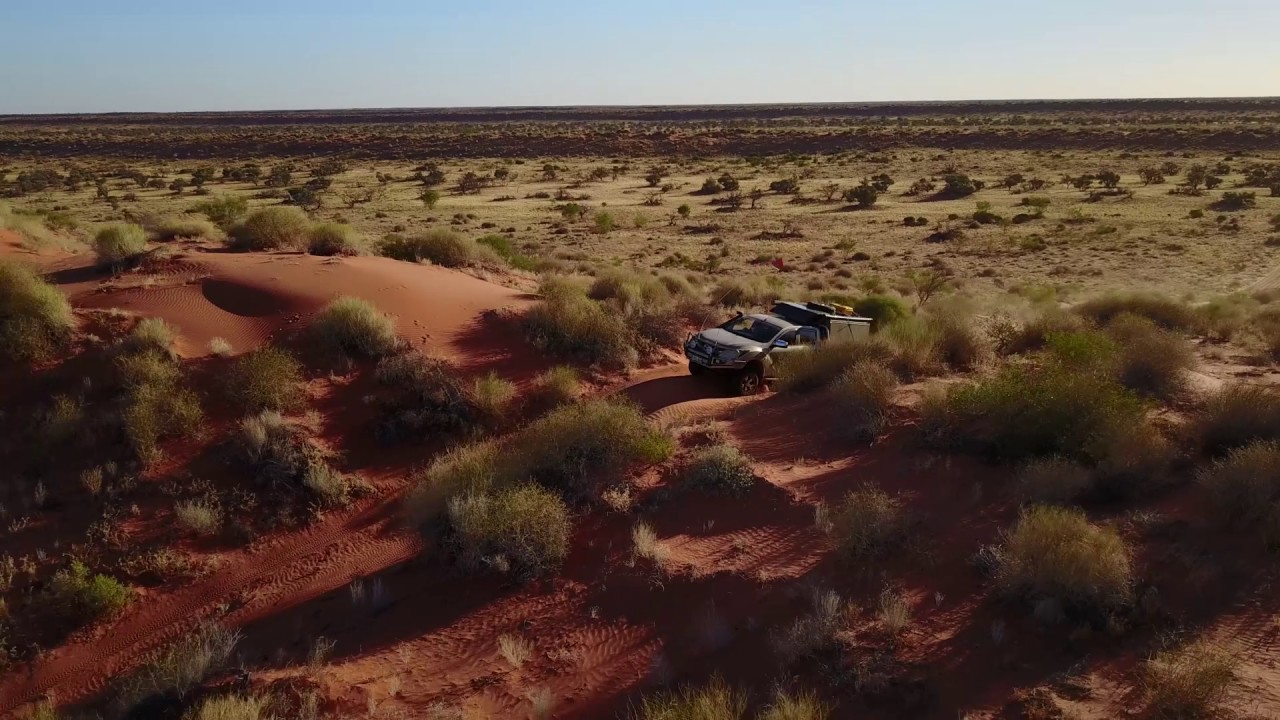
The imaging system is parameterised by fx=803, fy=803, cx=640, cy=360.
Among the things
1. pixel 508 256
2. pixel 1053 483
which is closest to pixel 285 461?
pixel 1053 483

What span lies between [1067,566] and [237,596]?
8.64m

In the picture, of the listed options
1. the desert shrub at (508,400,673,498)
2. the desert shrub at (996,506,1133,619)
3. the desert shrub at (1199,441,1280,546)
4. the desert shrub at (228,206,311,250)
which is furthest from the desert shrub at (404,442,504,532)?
the desert shrub at (228,206,311,250)

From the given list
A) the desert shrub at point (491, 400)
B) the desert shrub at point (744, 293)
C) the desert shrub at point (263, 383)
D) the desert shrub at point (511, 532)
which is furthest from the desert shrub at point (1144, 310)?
the desert shrub at point (263, 383)

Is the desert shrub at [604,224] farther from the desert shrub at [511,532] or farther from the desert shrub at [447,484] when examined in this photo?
the desert shrub at [511,532]

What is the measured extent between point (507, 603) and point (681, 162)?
58.1 metres

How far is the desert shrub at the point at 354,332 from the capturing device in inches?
531

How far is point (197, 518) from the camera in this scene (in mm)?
9820

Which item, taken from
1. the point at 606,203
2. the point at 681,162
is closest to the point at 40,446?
the point at 606,203

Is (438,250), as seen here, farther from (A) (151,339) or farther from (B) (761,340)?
(B) (761,340)

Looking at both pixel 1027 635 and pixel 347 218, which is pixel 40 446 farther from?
pixel 347 218

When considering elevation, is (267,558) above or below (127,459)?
below

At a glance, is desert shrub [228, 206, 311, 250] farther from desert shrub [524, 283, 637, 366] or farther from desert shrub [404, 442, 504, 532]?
desert shrub [404, 442, 504, 532]

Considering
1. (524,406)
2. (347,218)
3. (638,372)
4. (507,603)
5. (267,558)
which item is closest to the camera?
(507,603)

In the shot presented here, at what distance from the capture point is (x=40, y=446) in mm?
10945
